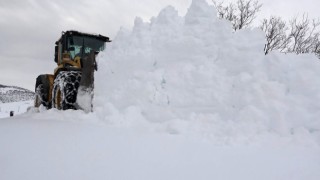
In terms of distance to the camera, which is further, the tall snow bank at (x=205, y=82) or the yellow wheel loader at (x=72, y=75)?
the yellow wheel loader at (x=72, y=75)

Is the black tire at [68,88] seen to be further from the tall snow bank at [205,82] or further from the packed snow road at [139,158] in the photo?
the packed snow road at [139,158]

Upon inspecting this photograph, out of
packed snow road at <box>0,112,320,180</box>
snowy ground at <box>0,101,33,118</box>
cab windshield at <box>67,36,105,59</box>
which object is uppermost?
cab windshield at <box>67,36,105,59</box>

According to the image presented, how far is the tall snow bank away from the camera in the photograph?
475cm

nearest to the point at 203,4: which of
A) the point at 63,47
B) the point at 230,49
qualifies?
the point at 230,49

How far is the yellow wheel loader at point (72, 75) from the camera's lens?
6758 mm

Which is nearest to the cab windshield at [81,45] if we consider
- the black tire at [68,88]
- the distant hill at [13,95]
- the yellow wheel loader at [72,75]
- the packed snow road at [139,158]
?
the yellow wheel loader at [72,75]

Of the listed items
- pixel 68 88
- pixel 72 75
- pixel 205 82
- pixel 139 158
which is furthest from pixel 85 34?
pixel 139 158

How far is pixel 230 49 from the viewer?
222 inches

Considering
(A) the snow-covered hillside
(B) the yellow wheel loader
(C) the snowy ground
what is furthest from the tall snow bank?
(C) the snowy ground

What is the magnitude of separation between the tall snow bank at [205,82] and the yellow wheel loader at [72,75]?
36cm

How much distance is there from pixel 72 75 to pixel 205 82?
306 cm

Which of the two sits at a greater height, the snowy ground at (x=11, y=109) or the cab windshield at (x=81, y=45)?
the cab windshield at (x=81, y=45)

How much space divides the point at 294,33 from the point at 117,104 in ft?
43.5

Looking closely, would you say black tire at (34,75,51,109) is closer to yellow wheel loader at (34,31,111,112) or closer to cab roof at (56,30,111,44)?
yellow wheel loader at (34,31,111,112)
